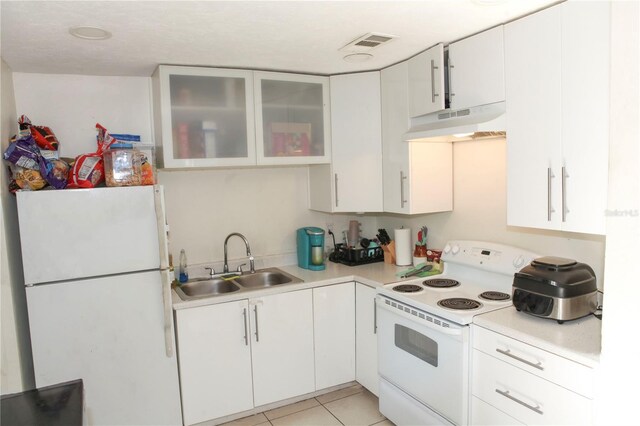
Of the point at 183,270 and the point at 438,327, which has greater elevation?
the point at 183,270

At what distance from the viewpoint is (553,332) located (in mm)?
1906

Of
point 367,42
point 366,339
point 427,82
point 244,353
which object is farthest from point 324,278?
point 367,42

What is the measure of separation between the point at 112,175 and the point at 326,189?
1470 mm

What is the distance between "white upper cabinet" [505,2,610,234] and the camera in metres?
1.79

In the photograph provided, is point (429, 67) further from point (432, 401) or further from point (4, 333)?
point (4, 333)

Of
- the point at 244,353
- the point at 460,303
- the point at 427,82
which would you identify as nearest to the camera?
the point at 460,303

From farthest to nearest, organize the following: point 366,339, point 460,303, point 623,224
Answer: point 366,339 → point 460,303 → point 623,224

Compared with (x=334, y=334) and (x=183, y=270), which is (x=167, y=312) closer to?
(x=183, y=270)

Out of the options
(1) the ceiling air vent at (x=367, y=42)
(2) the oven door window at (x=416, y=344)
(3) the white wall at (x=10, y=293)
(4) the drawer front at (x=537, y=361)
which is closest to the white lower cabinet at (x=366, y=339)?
(2) the oven door window at (x=416, y=344)

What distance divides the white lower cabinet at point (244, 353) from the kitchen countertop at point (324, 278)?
0.04m

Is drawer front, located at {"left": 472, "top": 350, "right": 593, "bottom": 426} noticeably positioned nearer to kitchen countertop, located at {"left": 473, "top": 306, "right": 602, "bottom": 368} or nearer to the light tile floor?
kitchen countertop, located at {"left": 473, "top": 306, "right": 602, "bottom": 368}

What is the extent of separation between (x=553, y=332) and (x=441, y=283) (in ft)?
2.89

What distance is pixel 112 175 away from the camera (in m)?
2.43

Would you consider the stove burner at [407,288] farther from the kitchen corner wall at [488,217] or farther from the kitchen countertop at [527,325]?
the kitchen corner wall at [488,217]
